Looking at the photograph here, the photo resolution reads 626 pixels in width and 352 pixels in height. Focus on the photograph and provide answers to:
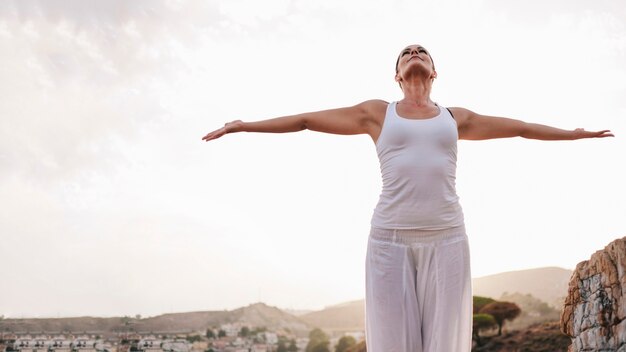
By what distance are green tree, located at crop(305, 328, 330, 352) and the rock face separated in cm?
4364

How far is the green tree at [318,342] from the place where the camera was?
4917 centimetres

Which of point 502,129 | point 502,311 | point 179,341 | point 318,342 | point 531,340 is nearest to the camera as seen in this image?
point 502,129

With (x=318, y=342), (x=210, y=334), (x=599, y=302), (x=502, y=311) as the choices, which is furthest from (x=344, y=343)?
(x=599, y=302)

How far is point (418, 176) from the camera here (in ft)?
10.2

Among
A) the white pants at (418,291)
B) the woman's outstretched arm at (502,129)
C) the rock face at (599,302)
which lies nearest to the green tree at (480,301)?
the rock face at (599,302)

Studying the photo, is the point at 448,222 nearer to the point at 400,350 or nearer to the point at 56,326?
the point at 400,350

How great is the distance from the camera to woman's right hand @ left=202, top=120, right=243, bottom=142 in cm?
354

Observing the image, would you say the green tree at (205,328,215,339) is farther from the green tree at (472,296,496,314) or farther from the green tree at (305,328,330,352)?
the green tree at (472,296,496,314)

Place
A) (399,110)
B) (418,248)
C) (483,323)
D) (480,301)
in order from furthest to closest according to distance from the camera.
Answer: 1. (480,301)
2. (483,323)
3. (399,110)
4. (418,248)

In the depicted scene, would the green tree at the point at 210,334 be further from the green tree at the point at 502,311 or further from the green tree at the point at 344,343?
the green tree at the point at 502,311

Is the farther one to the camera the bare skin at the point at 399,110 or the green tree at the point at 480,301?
the green tree at the point at 480,301

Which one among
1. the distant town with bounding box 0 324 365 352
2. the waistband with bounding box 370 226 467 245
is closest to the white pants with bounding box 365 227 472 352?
the waistband with bounding box 370 226 467 245

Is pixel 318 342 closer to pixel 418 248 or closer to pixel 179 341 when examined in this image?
pixel 179 341

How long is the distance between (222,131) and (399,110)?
1057 millimetres
